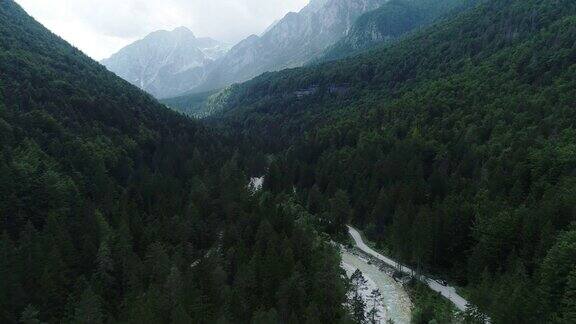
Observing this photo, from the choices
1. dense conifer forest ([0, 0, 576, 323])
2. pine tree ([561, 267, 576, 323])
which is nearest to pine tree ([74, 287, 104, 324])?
dense conifer forest ([0, 0, 576, 323])

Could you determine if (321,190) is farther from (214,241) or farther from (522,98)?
(522,98)

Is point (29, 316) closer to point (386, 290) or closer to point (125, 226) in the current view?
point (125, 226)

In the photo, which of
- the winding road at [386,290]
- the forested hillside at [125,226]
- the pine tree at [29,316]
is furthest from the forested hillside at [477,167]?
the pine tree at [29,316]

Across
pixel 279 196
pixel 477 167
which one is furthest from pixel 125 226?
pixel 477 167

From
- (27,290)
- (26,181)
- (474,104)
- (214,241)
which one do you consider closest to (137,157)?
(26,181)

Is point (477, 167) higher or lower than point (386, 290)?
higher

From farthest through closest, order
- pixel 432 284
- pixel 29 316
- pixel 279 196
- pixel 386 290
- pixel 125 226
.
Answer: pixel 279 196
pixel 125 226
pixel 432 284
pixel 386 290
pixel 29 316
